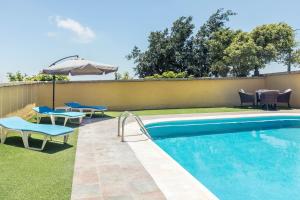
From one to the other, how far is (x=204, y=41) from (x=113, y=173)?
24.5 m

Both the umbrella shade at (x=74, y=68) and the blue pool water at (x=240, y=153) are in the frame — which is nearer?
the blue pool water at (x=240, y=153)

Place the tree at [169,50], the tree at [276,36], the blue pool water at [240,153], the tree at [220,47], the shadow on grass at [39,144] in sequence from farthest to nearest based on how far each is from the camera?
the tree at [169,50], the tree at [220,47], the tree at [276,36], the shadow on grass at [39,144], the blue pool water at [240,153]

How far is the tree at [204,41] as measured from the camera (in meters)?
27.0

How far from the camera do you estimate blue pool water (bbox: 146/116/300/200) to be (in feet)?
15.6

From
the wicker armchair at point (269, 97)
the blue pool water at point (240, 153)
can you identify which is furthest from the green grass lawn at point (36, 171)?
the wicker armchair at point (269, 97)

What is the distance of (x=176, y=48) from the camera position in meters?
27.4

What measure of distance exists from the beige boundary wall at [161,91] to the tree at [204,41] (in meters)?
10.5

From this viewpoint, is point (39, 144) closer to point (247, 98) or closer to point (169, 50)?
point (247, 98)

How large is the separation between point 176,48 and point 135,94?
44.5 ft

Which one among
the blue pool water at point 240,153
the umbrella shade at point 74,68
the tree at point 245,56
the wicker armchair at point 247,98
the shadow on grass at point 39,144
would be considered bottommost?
the blue pool water at point 240,153

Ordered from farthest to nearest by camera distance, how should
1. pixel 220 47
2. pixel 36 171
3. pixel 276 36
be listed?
1. pixel 220 47
2. pixel 276 36
3. pixel 36 171

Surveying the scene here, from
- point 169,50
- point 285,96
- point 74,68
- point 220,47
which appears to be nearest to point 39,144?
point 74,68

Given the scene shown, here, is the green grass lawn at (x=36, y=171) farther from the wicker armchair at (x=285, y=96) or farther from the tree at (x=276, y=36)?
the tree at (x=276, y=36)

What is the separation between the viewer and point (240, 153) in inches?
281
